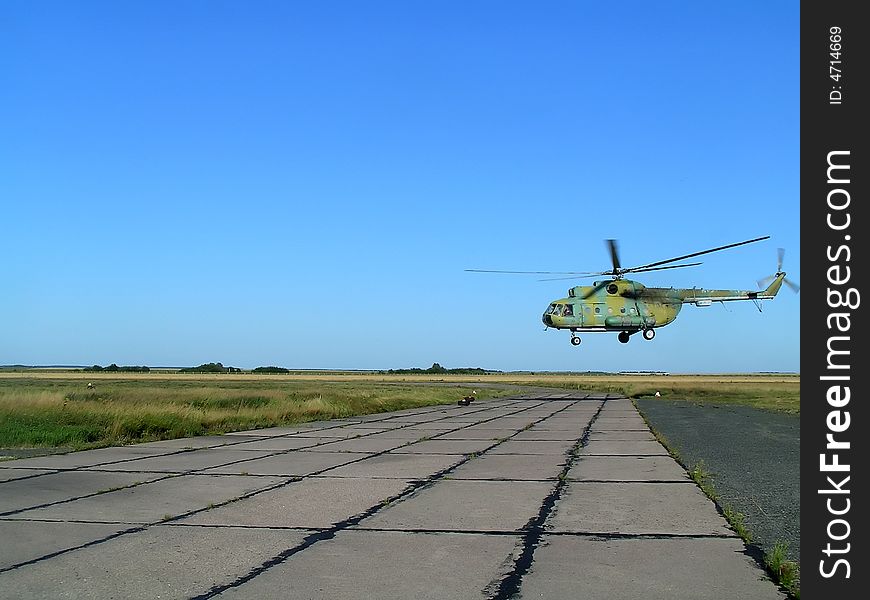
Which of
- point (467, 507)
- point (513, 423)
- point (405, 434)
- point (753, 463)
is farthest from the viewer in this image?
point (513, 423)

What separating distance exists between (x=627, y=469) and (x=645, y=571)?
7827 mm

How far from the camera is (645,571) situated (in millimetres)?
7426

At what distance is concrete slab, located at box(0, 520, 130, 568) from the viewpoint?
26.3 ft

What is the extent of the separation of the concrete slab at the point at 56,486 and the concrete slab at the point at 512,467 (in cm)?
529

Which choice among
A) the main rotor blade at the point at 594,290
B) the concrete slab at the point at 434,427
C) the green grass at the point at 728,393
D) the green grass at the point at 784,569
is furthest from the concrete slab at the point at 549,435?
the main rotor blade at the point at 594,290

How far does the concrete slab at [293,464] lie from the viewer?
14477 mm

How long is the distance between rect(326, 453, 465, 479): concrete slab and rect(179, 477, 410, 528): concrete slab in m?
0.81

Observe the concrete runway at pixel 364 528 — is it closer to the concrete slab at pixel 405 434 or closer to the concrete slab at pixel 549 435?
the concrete slab at pixel 549 435

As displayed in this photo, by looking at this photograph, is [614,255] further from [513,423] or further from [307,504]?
[307,504]

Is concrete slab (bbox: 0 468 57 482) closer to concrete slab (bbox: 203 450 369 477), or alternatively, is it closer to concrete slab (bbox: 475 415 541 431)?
concrete slab (bbox: 203 450 369 477)

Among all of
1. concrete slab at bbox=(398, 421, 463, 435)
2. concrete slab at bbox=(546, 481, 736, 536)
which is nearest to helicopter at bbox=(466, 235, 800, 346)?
concrete slab at bbox=(398, 421, 463, 435)

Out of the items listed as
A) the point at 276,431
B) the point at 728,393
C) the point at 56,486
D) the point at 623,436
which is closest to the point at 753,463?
the point at 623,436

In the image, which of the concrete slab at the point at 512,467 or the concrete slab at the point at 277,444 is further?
the concrete slab at the point at 277,444
